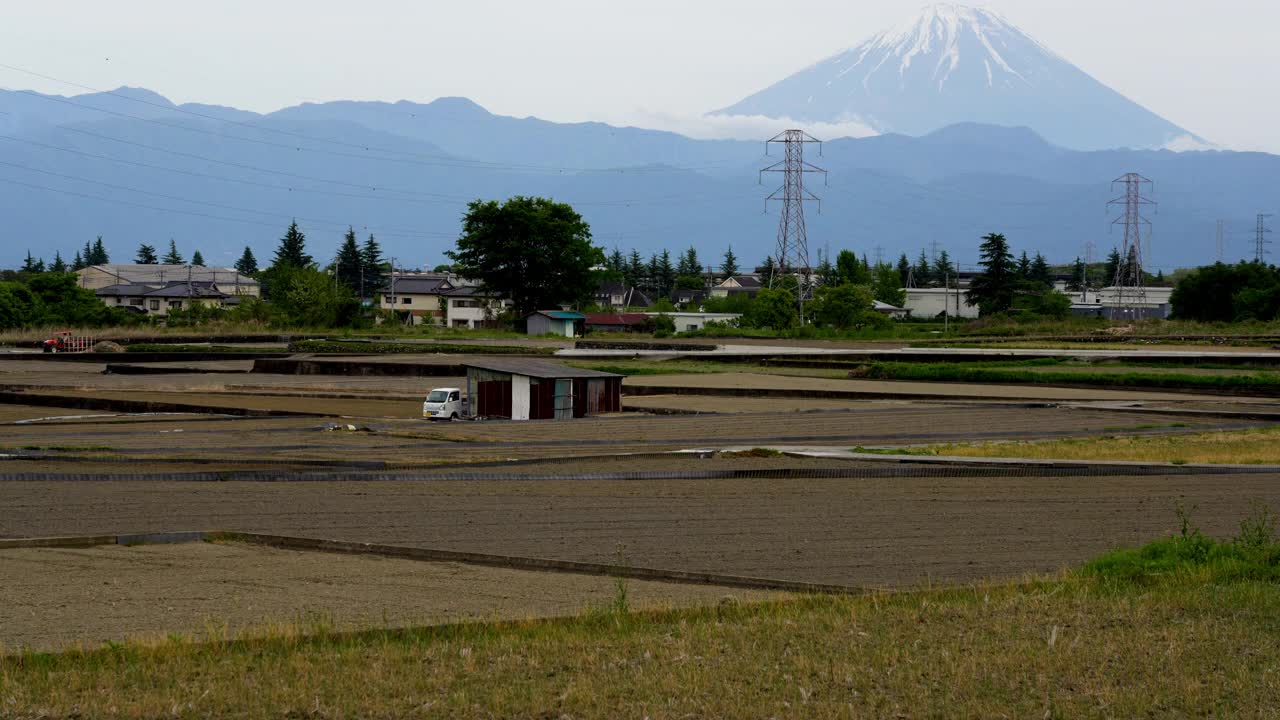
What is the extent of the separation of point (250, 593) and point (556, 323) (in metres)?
77.5

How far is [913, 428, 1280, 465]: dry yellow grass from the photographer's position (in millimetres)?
23641

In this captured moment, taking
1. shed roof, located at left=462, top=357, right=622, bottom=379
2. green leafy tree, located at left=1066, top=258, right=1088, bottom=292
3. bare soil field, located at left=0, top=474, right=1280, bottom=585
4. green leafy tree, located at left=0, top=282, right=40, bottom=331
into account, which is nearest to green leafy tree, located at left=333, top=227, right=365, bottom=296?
green leafy tree, located at left=0, top=282, right=40, bottom=331

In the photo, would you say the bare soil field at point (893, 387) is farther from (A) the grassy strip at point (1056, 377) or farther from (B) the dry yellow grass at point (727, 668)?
(B) the dry yellow grass at point (727, 668)

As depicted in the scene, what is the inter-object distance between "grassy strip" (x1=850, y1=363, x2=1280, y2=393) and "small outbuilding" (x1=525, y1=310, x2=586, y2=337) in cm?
4050

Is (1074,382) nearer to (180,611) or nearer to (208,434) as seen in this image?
(208,434)

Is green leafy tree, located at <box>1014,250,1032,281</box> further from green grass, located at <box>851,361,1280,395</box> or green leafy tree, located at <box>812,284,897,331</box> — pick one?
green grass, located at <box>851,361,1280,395</box>

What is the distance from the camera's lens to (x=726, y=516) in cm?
1717

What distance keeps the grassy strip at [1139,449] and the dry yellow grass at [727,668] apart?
43.0 ft

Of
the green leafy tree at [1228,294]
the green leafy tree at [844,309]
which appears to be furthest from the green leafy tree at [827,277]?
the green leafy tree at [1228,294]

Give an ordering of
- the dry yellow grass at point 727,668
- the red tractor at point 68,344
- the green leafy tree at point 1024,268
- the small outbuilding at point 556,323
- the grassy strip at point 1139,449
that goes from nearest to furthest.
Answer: the dry yellow grass at point 727,668 < the grassy strip at point 1139,449 < the red tractor at point 68,344 < the small outbuilding at point 556,323 < the green leafy tree at point 1024,268

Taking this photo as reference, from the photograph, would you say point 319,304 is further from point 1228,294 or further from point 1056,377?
point 1228,294

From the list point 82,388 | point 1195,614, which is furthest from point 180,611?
point 82,388

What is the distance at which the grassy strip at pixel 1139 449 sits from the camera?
77.5ft

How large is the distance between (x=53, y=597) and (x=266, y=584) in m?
1.90
